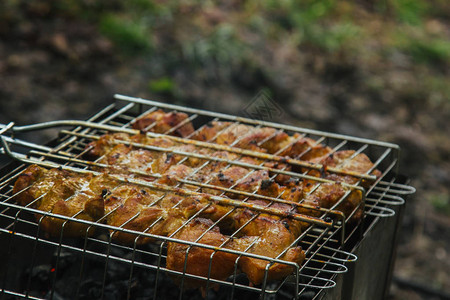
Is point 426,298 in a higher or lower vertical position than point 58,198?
lower

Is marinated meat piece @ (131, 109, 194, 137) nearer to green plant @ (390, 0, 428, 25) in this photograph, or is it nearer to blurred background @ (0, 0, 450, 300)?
blurred background @ (0, 0, 450, 300)

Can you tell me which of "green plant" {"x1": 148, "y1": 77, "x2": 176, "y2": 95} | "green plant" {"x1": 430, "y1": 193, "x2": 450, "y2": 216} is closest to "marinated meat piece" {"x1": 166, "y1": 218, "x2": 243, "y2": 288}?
"green plant" {"x1": 430, "y1": 193, "x2": 450, "y2": 216}

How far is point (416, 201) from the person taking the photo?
6.54 m

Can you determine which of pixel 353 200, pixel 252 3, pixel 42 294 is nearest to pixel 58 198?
pixel 42 294

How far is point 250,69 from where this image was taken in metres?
8.39

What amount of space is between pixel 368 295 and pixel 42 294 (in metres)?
1.95

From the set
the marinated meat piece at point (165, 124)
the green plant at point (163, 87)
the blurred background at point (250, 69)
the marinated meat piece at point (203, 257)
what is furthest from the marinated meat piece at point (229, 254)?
the green plant at point (163, 87)

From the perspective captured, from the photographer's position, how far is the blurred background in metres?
7.10

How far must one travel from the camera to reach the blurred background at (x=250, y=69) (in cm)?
710

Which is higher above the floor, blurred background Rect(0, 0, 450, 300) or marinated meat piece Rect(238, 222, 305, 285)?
blurred background Rect(0, 0, 450, 300)

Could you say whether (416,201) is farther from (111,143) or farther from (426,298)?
(111,143)

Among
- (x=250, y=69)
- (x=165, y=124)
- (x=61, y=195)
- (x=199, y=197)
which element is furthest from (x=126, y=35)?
(x=199, y=197)

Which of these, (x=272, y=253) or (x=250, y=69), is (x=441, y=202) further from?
(x=272, y=253)

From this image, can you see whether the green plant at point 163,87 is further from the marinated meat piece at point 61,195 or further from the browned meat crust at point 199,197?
the marinated meat piece at point 61,195
